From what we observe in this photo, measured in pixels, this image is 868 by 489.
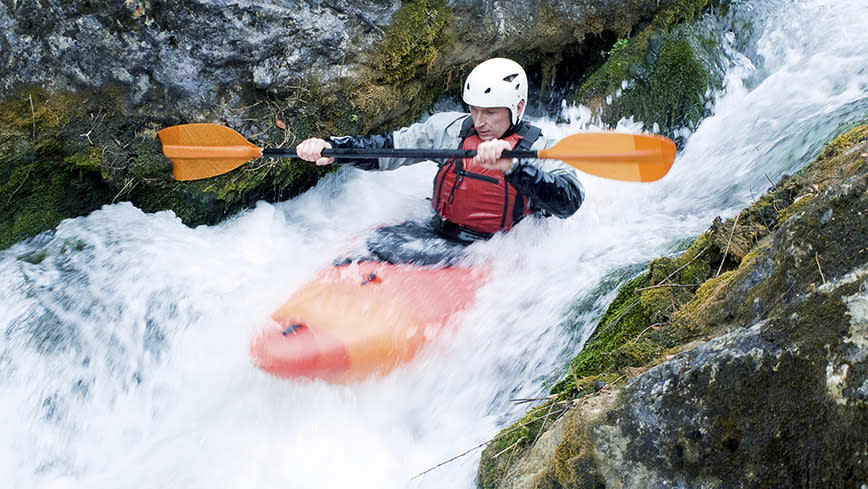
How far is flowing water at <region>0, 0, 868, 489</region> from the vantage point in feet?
9.81

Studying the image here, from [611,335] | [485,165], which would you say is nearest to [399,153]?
[485,165]

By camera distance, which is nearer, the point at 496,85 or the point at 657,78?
the point at 496,85

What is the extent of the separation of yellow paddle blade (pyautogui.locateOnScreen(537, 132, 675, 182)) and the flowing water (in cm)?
42

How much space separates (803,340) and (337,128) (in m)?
3.64

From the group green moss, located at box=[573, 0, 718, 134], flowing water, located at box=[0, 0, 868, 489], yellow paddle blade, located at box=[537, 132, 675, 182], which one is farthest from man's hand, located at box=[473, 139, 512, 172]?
green moss, located at box=[573, 0, 718, 134]

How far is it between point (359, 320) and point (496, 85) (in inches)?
57.1

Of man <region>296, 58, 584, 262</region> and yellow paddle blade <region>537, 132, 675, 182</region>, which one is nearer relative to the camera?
yellow paddle blade <region>537, 132, 675, 182</region>

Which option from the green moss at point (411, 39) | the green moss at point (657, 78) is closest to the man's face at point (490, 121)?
the green moss at point (411, 39)

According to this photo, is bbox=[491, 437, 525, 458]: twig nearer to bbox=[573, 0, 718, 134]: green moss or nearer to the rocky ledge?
the rocky ledge

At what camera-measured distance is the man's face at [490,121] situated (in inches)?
147

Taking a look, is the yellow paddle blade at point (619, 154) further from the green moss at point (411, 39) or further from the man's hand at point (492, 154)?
the green moss at point (411, 39)

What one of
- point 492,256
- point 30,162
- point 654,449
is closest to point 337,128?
point 492,256

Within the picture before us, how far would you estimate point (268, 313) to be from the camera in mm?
3529

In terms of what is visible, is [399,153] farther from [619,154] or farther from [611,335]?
[611,335]
